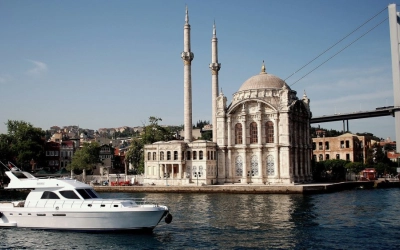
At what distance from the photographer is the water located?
74.7ft

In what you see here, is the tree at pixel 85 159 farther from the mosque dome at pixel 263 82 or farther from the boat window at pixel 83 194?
the boat window at pixel 83 194

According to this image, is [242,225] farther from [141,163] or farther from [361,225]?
[141,163]

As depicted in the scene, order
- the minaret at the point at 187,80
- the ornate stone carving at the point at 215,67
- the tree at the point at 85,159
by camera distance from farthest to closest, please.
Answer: the tree at the point at 85,159 < the ornate stone carving at the point at 215,67 < the minaret at the point at 187,80

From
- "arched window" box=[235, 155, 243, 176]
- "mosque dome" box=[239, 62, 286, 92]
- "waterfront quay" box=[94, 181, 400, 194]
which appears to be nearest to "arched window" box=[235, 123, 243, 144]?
"arched window" box=[235, 155, 243, 176]

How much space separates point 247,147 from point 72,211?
130 ft

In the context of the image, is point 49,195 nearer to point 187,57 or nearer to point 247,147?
point 247,147

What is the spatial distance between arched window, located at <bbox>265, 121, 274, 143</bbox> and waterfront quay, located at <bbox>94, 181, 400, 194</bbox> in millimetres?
8885

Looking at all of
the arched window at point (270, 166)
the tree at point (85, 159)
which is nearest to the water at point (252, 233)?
the arched window at point (270, 166)

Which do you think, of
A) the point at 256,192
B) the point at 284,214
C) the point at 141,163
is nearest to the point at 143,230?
the point at 284,214

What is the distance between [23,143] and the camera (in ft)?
251

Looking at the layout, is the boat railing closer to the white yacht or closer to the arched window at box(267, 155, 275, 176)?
the white yacht

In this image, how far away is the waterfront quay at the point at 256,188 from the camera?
5291 centimetres

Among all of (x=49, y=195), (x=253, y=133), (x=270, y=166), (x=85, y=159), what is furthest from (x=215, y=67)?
(x=49, y=195)

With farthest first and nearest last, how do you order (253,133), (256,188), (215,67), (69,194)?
(215,67), (253,133), (256,188), (69,194)
